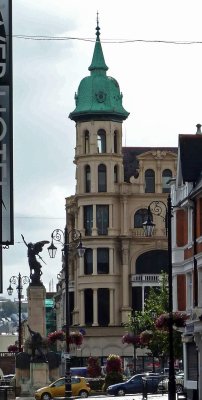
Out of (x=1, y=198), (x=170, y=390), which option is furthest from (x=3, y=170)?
(x=170, y=390)

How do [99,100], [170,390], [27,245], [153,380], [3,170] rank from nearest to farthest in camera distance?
1. [3,170]
2. [170,390]
3. [153,380]
4. [27,245]
5. [99,100]

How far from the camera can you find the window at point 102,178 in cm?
12938

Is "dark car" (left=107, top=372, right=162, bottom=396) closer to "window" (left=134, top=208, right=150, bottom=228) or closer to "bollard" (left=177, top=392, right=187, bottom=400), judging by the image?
"bollard" (left=177, top=392, right=187, bottom=400)

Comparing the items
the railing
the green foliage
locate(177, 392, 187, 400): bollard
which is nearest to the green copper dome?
the railing

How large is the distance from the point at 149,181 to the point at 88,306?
11.7 meters

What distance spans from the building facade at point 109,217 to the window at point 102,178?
0.08m

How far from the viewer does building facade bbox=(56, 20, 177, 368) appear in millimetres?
127500

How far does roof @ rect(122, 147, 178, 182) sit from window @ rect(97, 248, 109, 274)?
261 inches

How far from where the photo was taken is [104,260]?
12900 cm

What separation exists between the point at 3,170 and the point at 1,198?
1663 mm

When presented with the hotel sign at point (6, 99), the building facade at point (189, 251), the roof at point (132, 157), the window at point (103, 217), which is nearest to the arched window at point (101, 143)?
the roof at point (132, 157)

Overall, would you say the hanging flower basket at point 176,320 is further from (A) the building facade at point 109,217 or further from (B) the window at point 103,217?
(B) the window at point 103,217

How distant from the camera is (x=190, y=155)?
67125mm

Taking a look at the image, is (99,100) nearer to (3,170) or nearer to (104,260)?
(104,260)
